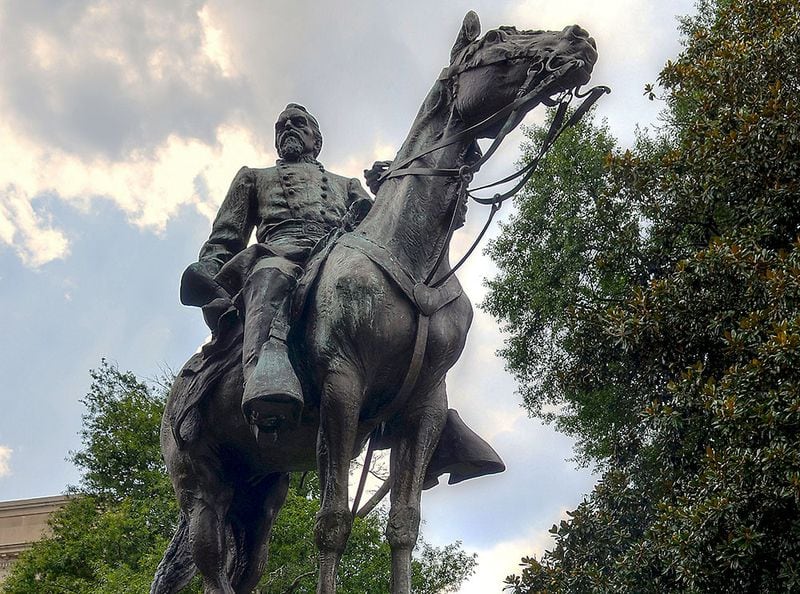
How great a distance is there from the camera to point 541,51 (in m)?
5.41

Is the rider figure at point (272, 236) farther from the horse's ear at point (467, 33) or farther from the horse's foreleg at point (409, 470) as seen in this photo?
the horse's ear at point (467, 33)

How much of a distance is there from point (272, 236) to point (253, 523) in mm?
1859

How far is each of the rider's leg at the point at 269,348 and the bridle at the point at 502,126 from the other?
806 millimetres

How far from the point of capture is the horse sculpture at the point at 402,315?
520 centimetres

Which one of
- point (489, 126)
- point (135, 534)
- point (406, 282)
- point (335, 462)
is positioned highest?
point (135, 534)

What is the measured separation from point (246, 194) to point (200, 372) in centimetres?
123

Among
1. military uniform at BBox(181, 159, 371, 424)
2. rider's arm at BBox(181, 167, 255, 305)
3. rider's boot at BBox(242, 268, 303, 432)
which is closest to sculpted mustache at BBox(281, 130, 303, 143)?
military uniform at BBox(181, 159, 371, 424)

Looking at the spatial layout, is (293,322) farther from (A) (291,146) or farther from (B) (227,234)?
(A) (291,146)

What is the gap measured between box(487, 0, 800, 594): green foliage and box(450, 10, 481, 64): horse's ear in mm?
4858

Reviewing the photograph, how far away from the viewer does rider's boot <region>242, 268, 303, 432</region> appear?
502 cm

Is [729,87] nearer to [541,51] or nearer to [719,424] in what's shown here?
[719,424]

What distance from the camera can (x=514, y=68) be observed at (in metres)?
5.46

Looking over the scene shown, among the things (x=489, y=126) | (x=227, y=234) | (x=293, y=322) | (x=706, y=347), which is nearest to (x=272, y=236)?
(x=227, y=234)

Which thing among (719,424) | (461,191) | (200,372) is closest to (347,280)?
(461,191)
